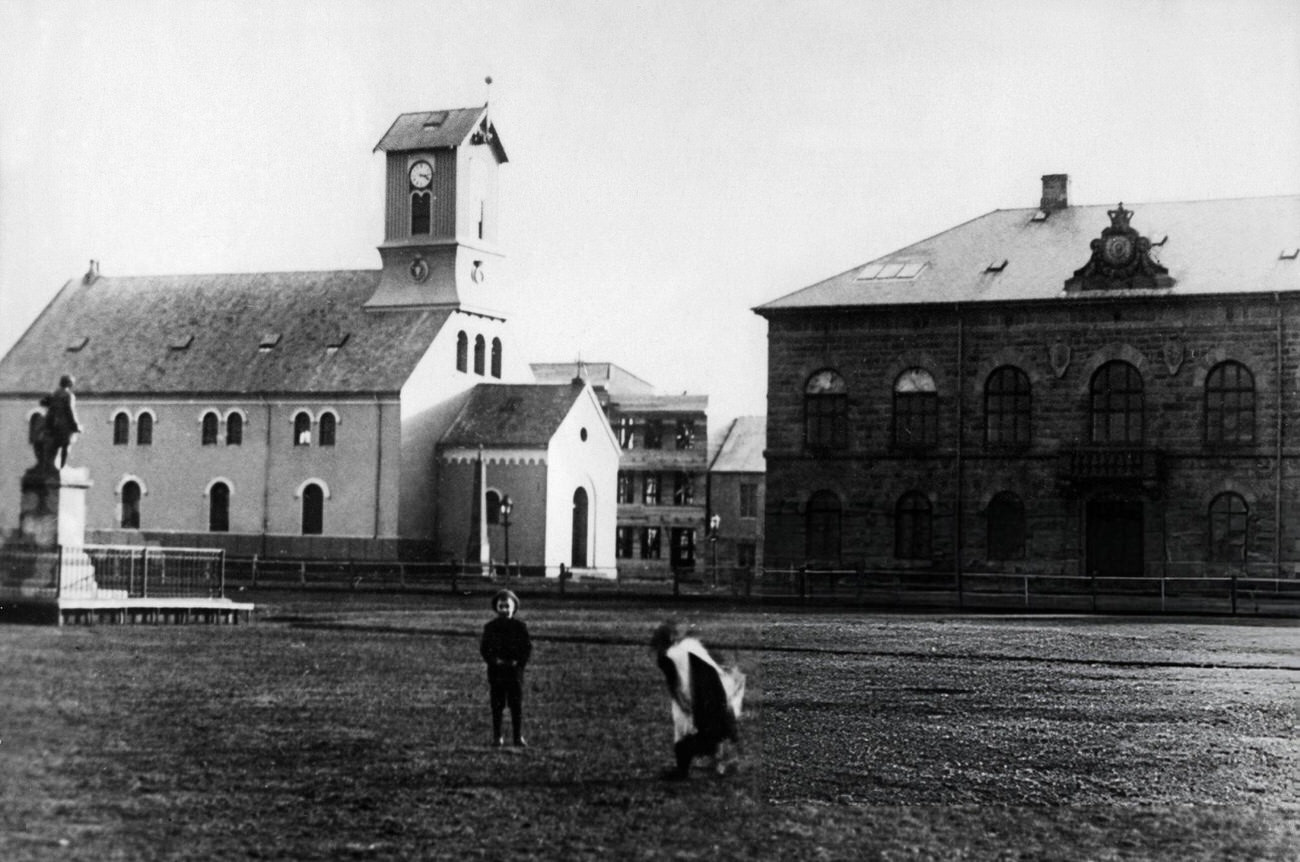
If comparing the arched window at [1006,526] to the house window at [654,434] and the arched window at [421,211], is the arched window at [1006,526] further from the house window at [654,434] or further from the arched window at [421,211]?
the arched window at [421,211]

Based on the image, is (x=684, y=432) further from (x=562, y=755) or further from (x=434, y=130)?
(x=434, y=130)

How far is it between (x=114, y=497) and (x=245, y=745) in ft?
6.07

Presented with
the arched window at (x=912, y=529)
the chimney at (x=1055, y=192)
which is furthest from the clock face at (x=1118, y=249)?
the arched window at (x=912, y=529)

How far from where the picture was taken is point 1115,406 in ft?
68.1

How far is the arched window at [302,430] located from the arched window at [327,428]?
361 mm

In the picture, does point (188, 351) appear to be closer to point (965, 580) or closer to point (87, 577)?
point (87, 577)

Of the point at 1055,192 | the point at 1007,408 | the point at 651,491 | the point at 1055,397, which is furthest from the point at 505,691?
the point at 1007,408

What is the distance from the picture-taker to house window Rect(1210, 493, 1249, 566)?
50.1ft

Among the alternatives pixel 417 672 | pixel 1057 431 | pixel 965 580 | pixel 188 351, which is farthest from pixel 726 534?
pixel 188 351

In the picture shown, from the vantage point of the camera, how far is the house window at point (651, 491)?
46.6 feet

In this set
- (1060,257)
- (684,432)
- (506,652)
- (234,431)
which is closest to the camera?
(506,652)

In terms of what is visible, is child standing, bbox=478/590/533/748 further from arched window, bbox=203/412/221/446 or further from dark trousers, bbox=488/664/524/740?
arched window, bbox=203/412/221/446

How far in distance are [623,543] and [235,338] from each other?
355 centimetres

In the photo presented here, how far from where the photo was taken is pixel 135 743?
32.6 feet
